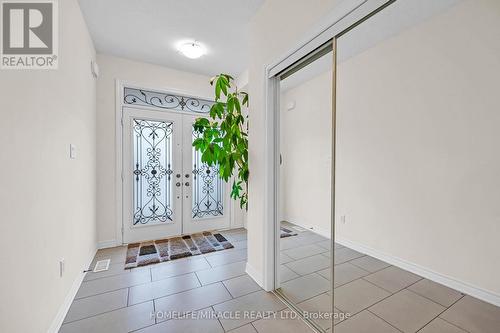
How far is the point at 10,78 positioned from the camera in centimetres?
108

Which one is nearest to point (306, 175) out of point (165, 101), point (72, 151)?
point (165, 101)

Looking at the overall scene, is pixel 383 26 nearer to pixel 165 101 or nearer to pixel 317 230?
pixel 317 230

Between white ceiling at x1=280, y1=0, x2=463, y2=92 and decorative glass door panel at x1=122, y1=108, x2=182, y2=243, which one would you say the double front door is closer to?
decorative glass door panel at x1=122, y1=108, x2=182, y2=243

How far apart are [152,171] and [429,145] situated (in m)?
3.60

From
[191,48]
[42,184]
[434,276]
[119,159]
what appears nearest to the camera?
[42,184]

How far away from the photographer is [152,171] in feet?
11.0

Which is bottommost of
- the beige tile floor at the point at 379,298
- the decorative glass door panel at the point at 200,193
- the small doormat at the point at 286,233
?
the beige tile floor at the point at 379,298

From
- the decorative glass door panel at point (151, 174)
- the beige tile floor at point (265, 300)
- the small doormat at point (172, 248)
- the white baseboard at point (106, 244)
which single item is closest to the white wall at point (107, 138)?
the white baseboard at point (106, 244)

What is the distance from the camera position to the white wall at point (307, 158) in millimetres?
2789

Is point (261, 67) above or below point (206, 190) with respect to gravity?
above

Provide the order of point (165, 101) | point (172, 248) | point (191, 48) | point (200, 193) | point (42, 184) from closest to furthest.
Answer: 1. point (42, 184)
2. point (191, 48)
3. point (172, 248)
4. point (165, 101)
5. point (200, 193)

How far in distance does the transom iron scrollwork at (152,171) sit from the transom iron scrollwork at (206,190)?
43 cm

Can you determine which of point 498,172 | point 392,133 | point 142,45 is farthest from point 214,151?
point 498,172

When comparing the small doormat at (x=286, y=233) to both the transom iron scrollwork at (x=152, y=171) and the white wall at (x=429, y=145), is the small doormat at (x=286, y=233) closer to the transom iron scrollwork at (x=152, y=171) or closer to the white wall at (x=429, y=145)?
the white wall at (x=429, y=145)
